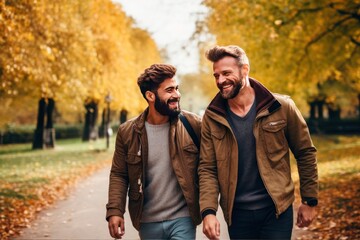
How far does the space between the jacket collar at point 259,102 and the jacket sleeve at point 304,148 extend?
15cm

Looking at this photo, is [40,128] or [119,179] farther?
[40,128]

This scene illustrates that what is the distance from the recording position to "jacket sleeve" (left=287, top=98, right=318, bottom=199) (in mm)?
3322

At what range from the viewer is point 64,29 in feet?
45.6

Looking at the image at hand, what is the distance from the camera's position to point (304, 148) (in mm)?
3342

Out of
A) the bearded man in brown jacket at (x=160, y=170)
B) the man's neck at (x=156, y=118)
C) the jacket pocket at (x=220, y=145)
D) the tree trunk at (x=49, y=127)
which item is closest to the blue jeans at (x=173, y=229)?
the bearded man in brown jacket at (x=160, y=170)

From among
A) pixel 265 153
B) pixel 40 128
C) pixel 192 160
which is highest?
pixel 265 153

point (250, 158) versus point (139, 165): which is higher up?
point (250, 158)

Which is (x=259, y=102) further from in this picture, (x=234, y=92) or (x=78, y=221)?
(x=78, y=221)

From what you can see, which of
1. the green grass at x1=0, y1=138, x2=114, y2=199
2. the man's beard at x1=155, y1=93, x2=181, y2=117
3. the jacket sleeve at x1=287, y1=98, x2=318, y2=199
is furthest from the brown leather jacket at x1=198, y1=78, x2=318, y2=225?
the green grass at x1=0, y1=138, x2=114, y2=199

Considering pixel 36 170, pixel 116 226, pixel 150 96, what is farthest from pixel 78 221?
pixel 36 170

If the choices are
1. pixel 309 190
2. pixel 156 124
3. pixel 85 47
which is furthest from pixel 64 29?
pixel 309 190

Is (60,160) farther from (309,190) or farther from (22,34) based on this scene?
(309,190)

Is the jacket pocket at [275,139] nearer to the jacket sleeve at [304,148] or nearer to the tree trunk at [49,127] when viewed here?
the jacket sleeve at [304,148]

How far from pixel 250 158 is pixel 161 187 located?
78 cm
